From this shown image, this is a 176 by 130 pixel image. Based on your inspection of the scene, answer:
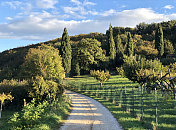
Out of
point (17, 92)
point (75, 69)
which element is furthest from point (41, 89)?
point (75, 69)

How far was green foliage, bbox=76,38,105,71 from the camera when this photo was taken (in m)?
51.6

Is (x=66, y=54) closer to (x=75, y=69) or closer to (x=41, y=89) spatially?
(x=75, y=69)

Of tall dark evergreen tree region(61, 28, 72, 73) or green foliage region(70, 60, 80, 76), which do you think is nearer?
tall dark evergreen tree region(61, 28, 72, 73)

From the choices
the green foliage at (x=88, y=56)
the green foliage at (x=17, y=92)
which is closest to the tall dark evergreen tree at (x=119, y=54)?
the green foliage at (x=88, y=56)

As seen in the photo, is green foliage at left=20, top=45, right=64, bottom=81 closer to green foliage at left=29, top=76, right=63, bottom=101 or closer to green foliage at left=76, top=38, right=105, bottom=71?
green foliage at left=29, top=76, right=63, bottom=101

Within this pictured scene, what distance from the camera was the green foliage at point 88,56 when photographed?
169ft

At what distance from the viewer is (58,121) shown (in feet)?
35.9

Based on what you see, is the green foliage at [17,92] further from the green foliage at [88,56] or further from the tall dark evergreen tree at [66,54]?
the green foliage at [88,56]

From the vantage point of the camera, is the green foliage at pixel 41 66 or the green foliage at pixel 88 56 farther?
the green foliage at pixel 88 56

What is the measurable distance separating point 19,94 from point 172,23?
3016 inches

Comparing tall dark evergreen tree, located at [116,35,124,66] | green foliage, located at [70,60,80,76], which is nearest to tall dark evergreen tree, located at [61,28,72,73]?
green foliage, located at [70,60,80,76]

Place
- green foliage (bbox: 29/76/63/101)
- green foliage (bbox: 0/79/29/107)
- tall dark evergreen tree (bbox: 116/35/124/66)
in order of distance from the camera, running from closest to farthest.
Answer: green foliage (bbox: 29/76/63/101) < green foliage (bbox: 0/79/29/107) < tall dark evergreen tree (bbox: 116/35/124/66)

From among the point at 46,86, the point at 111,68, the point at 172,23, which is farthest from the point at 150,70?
the point at 172,23

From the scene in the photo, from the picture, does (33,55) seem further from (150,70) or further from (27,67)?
(150,70)
